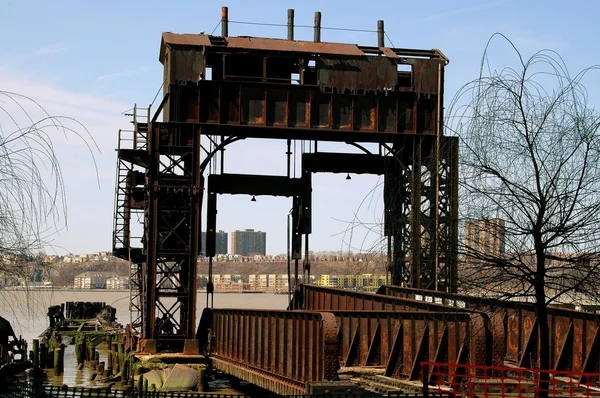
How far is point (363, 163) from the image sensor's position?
143ft

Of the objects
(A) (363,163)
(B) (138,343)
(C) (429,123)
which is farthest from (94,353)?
(C) (429,123)

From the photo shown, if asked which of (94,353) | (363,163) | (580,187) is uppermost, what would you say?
(363,163)

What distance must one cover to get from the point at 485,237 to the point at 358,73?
2217cm

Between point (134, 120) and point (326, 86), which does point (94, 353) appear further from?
point (326, 86)

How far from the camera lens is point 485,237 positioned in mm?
18781

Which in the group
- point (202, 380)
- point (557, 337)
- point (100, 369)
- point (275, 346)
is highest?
point (557, 337)

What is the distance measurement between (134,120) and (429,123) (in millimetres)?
11817

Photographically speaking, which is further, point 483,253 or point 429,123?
point 429,123

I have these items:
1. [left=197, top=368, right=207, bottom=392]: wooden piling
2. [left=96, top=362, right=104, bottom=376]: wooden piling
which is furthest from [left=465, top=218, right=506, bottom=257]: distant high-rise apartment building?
[left=96, top=362, right=104, bottom=376]: wooden piling

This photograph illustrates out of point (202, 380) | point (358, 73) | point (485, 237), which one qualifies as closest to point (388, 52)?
point (358, 73)

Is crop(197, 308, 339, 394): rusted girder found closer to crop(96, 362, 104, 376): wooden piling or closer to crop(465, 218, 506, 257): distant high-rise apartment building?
crop(465, 218, 506, 257): distant high-rise apartment building

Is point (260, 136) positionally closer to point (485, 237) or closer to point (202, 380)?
point (202, 380)

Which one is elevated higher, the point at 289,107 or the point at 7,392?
the point at 289,107

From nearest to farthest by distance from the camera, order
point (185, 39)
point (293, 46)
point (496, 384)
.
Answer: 1. point (496, 384)
2. point (185, 39)
3. point (293, 46)
